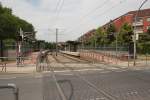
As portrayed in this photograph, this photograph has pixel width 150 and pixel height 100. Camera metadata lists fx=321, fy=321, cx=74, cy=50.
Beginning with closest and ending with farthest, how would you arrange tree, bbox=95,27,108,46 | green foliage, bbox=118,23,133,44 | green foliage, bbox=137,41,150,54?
green foliage, bbox=137,41,150,54
green foliage, bbox=118,23,133,44
tree, bbox=95,27,108,46

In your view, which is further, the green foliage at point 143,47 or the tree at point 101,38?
the tree at point 101,38

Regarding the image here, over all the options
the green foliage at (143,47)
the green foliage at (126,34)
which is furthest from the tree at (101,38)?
the green foliage at (143,47)

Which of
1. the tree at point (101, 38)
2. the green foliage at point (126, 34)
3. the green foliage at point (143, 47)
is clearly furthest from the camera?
the tree at point (101, 38)

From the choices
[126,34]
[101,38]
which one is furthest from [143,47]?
[101,38]

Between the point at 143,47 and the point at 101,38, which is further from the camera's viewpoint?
the point at 101,38

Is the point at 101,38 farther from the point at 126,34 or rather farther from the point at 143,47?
the point at 143,47

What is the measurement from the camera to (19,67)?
97.0 ft

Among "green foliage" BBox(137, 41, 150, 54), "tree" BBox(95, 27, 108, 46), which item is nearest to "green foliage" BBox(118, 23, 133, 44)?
"green foliage" BBox(137, 41, 150, 54)

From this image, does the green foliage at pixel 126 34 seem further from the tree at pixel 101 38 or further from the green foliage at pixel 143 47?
the tree at pixel 101 38

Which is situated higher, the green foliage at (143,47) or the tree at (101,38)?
the tree at (101,38)

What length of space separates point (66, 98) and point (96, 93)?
5.46ft

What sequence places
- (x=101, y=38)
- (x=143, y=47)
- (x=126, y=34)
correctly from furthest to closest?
(x=101, y=38)
(x=126, y=34)
(x=143, y=47)

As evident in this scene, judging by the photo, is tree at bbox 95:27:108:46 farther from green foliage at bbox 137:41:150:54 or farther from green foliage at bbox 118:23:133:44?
green foliage at bbox 137:41:150:54

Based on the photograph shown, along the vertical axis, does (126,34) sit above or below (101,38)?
above
